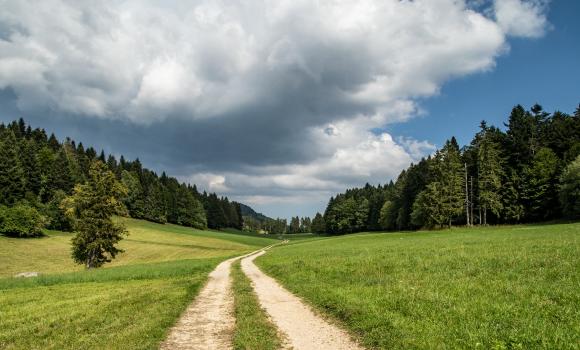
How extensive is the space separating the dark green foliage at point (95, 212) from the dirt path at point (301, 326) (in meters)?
39.1

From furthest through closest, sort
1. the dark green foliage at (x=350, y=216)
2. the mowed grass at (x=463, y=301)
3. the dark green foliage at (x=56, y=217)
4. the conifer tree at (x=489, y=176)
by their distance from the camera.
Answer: the dark green foliage at (x=350, y=216) → the dark green foliage at (x=56, y=217) → the conifer tree at (x=489, y=176) → the mowed grass at (x=463, y=301)

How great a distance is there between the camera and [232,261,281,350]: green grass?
10163 millimetres

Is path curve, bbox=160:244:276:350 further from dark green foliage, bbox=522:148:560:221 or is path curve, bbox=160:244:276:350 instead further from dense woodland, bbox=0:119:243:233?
dark green foliage, bbox=522:148:560:221

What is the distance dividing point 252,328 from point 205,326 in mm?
1919

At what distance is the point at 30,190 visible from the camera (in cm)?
10350

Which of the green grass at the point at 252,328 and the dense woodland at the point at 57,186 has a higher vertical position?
the dense woodland at the point at 57,186

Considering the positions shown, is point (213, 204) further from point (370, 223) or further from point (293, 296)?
point (293, 296)

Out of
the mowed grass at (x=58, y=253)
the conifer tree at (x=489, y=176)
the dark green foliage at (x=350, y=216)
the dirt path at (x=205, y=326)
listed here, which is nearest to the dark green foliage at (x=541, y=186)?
the conifer tree at (x=489, y=176)

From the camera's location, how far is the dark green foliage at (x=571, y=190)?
59.3m

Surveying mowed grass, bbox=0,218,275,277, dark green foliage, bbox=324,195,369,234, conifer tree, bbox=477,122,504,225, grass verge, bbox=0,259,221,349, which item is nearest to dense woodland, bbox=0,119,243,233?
mowed grass, bbox=0,218,275,277

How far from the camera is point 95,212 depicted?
1992 inches

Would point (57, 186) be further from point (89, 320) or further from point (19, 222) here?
point (89, 320)

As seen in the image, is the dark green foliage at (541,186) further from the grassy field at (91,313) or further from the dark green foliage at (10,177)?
the dark green foliage at (10,177)

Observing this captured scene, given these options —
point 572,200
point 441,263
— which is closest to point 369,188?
point 572,200
